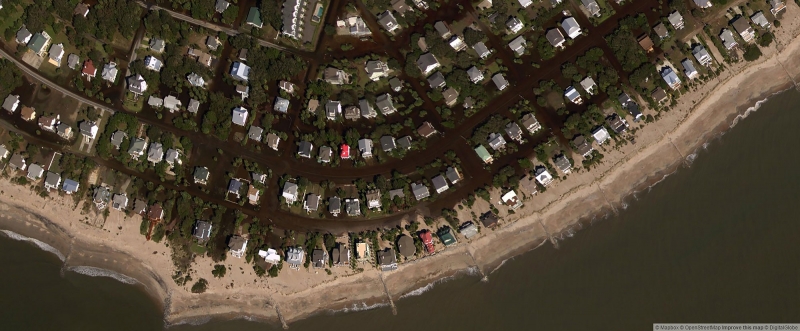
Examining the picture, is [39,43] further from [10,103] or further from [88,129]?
[88,129]

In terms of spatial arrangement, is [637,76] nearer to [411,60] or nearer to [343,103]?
[411,60]

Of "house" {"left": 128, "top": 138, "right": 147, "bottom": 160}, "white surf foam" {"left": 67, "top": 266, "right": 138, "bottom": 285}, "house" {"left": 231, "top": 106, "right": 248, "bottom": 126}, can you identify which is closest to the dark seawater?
"white surf foam" {"left": 67, "top": 266, "right": 138, "bottom": 285}

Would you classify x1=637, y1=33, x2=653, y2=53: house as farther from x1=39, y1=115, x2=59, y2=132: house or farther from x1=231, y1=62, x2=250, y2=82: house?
x1=39, y1=115, x2=59, y2=132: house

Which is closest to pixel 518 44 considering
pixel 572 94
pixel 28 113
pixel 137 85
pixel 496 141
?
pixel 572 94

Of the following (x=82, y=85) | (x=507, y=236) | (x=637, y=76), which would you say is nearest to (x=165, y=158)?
(x=82, y=85)

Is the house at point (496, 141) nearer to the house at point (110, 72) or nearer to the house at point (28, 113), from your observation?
the house at point (110, 72)

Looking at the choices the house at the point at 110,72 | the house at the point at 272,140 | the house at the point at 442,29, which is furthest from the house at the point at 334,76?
the house at the point at 110,72
